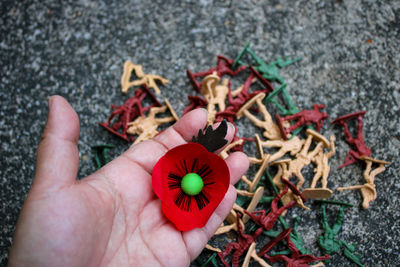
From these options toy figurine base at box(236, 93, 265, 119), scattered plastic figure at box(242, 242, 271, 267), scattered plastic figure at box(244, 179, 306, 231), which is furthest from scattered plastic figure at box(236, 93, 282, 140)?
scattered plastic figure at box(242, 242, 271, 267)

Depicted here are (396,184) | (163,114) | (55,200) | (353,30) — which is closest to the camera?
(55,200)

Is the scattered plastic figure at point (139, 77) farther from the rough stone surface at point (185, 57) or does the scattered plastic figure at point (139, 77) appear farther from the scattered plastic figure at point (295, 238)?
the scattered plastic figure at point (295, 238)

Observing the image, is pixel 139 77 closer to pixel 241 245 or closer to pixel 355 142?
pixel 241 245

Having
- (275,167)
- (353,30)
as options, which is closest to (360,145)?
(275,167)

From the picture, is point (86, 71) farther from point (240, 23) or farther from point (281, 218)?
point (281, 218)

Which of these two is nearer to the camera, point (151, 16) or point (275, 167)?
point (275, 167)

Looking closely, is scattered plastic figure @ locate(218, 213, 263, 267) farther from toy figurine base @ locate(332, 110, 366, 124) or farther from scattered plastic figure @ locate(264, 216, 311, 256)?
toy figurine base @ locate(332, 110, 366, 124)

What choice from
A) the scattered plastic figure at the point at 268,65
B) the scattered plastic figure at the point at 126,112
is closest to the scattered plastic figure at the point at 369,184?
the scattered plastic figure at the point at 268,65
